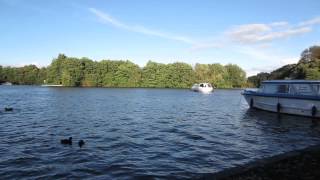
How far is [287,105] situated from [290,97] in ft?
4.20

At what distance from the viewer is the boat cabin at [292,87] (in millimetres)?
41969

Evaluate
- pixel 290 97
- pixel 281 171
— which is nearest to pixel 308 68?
pixel 290 97

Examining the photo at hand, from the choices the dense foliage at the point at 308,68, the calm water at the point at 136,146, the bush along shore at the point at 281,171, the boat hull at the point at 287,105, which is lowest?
the calm water at the point at 136,146

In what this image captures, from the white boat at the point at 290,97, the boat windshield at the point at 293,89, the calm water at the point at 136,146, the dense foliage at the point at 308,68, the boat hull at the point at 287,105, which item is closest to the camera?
the calm water at the point at 136,146

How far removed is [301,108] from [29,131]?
2988 centimetres

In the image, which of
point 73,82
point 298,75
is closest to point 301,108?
point 298,75

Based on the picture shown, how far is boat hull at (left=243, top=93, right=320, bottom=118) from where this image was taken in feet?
136

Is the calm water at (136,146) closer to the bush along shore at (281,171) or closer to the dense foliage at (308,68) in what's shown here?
the bush along shore at (281,171)

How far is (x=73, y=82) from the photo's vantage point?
195000 millimetres

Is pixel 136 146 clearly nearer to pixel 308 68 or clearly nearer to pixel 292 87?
pixel 292 87

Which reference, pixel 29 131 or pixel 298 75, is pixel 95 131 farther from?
pixel 298 75

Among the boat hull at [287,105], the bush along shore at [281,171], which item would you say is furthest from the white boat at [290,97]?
the bush along shore at [281,171]

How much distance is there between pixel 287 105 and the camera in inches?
1783

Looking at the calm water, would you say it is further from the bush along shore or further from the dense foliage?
the dense foliage
